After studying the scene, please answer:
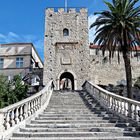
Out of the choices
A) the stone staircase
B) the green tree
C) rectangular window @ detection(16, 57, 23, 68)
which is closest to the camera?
the stone staircase

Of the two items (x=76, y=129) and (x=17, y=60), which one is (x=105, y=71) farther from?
(x=76, y=129)

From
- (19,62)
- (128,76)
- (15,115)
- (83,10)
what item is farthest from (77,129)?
(19,62)

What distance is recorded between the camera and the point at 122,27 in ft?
61.9

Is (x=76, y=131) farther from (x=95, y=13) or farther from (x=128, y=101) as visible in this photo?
(x=95, y=13)

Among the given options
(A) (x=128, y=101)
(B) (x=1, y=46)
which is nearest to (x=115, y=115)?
(A) (x=128, y=101)

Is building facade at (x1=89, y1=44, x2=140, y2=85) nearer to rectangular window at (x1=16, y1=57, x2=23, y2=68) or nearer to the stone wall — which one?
the stone wall

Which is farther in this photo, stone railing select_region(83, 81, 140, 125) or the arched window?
the arched window

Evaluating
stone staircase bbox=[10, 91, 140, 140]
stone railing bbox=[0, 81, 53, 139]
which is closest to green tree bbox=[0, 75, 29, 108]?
stone railing bbox=[0, 81, 53, 139]

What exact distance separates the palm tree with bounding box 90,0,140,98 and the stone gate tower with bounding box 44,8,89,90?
9916 millimetres

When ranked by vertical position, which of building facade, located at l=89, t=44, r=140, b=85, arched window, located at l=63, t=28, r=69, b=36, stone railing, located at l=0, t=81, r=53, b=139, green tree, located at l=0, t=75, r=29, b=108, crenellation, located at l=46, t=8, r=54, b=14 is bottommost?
stone railing, located at l=0, t=81, r=53, b=139

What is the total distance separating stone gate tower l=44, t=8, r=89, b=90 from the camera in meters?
29.7

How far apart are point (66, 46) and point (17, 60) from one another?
783 centimetres

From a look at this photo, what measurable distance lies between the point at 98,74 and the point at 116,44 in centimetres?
1475

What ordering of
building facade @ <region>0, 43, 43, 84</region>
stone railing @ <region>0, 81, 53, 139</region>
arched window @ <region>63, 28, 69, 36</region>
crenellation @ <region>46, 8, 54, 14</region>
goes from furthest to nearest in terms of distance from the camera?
1. building facade @ <region>0, 43, 43, 84</region>
2. crenellation @ <region>46, 8, 54, 14</region>
3. arched window @ <region>63, 28, 69, 36</region>
4. stone railing @ <region>0, 81, 53, 139</region>
